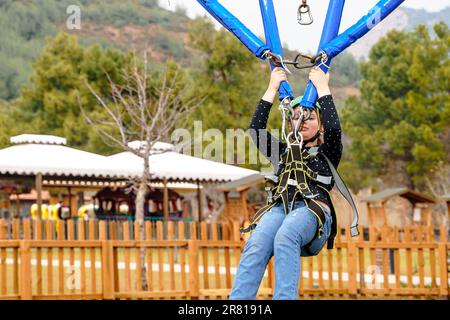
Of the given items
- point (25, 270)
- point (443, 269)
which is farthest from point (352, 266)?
point (25, 270)

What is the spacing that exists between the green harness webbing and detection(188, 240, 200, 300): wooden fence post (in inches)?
317

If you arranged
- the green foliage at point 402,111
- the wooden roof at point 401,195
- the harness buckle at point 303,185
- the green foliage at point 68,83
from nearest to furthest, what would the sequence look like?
the harness buckle at point 303,185 → the wooden roof at point 401,195 → the green foliage at point 402,111 → the green foliage at point 68,83

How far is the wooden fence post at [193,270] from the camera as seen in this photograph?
12.6 m

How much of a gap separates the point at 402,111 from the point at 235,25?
36.0 metres

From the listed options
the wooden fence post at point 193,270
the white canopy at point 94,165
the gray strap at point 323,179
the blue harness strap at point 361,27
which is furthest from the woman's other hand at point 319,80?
the white canopy at point 94,165

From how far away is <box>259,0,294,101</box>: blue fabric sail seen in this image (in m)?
4.47

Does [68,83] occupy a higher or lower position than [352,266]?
higher

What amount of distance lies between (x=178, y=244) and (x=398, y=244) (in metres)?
3.65

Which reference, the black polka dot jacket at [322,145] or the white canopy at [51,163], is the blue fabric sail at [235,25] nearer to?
the black polka dot jacket at [322,145]

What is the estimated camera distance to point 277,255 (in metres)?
Result: 4.14

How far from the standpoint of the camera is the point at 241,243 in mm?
13031

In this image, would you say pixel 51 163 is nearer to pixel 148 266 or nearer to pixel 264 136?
pixel 148 266

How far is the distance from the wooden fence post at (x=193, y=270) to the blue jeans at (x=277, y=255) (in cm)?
837
